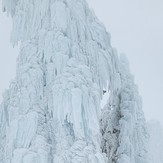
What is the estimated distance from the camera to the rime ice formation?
12531 mm

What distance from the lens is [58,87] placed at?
12930mm

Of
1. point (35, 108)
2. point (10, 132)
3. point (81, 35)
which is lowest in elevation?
point (10, 132)

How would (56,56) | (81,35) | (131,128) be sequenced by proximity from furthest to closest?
(131,128), (81,35), (56,56)

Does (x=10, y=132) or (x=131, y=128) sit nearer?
(x=10, y=132)

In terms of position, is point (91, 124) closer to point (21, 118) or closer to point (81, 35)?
point (21, 118)

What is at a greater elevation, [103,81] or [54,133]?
[103,81]

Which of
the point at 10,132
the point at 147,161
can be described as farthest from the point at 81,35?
the point at 147,161

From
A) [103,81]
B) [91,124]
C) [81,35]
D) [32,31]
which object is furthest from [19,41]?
[91,124]

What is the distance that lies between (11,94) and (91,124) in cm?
290

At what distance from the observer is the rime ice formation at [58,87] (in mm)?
12531

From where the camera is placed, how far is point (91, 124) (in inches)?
506

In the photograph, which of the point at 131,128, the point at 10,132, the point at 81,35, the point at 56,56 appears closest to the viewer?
the point at 10,132

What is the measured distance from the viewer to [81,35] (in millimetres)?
14812

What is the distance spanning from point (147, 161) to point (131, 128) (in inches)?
64.8
